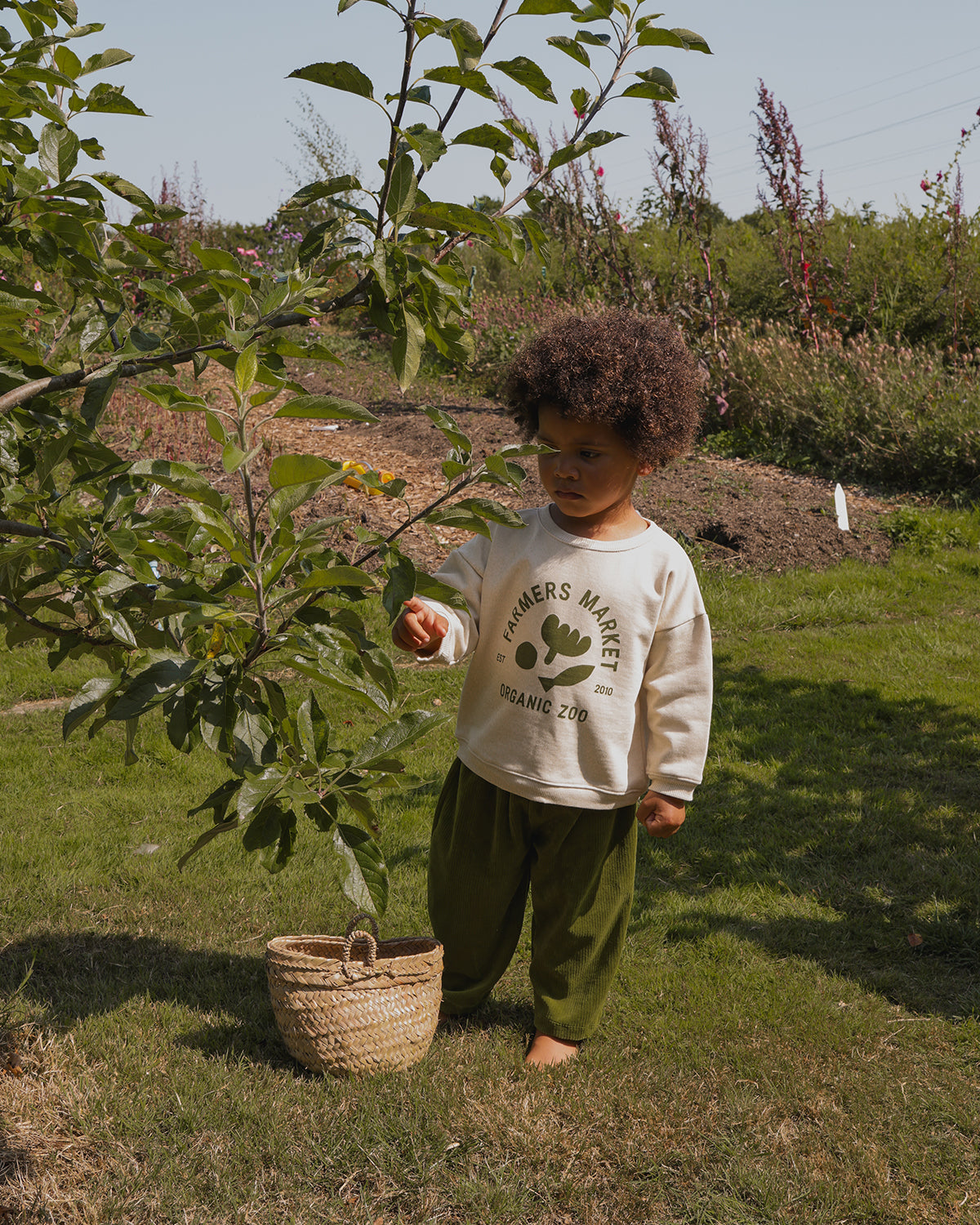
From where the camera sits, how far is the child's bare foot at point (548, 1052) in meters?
2.51

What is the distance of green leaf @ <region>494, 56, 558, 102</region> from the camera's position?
157cm

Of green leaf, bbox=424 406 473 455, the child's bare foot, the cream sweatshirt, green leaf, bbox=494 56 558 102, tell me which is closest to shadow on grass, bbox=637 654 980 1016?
the child's bare foot

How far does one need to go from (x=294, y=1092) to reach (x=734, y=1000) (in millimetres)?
1201

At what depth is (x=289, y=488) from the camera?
4.96 feet

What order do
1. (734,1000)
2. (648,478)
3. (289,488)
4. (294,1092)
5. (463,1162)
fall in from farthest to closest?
(648,478) < (734,1000) < (294,1092) < (463,1162) < (289,488)

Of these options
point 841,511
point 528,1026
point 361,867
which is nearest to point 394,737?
point 361,867

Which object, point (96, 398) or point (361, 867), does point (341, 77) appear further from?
point (361, 867)

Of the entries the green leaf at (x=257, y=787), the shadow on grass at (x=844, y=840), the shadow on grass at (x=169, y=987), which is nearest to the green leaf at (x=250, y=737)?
the green leaf at (x=257, y=787)

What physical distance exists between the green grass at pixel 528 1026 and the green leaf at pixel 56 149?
3.97ft

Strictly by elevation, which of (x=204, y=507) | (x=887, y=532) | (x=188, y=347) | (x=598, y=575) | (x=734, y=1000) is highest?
(x=188, y=347)

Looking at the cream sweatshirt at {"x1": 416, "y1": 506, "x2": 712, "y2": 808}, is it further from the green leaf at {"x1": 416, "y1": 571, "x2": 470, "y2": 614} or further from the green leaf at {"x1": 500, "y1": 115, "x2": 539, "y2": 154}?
the green leaf at {"x1": 500, "y1": 115, "x2": 539, "y2": 154}

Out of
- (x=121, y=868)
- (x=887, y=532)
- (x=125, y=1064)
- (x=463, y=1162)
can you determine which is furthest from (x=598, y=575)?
(x=887, y=532)

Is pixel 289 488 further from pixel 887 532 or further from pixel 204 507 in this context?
pixel 887 532

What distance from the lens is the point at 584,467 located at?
2.38 m
